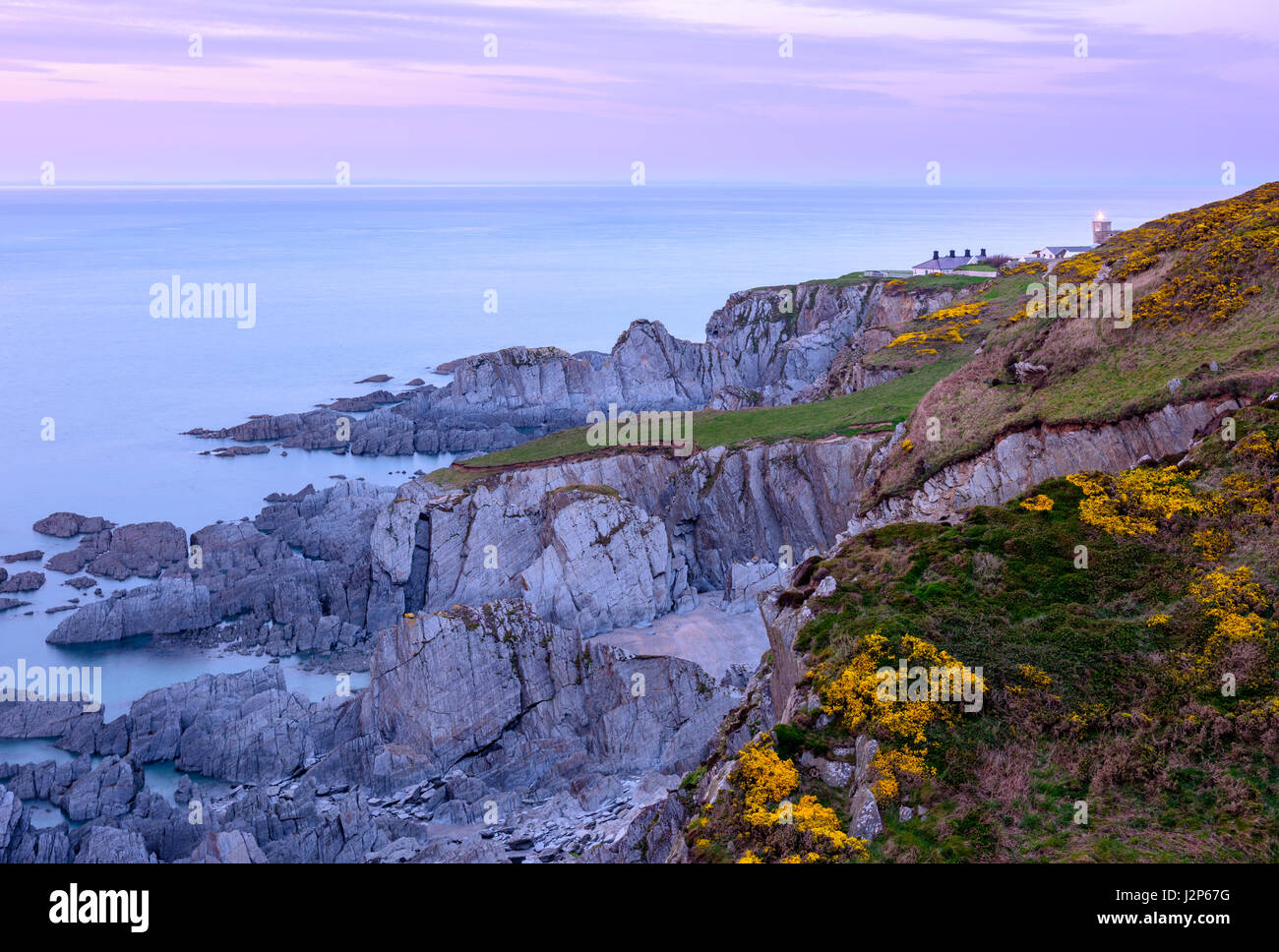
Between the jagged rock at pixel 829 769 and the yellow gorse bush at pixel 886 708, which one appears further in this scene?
the jagged rock at pixel 829 769

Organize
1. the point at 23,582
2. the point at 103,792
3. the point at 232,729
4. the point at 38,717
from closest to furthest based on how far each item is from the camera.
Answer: the point at 103,792 → the point at 232,729 → the point at 38,717 → the point at 23,582

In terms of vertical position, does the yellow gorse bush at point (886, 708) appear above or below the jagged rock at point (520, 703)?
above

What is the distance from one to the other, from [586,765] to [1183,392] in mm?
21597

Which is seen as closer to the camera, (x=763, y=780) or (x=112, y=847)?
(x=763, y=780)

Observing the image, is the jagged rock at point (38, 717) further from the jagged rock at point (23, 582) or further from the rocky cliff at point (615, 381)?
the rocky cliff at point (615, 381)

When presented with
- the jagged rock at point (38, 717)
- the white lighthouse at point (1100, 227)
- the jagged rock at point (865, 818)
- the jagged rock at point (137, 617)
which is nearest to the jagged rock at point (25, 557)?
the jagged rock at point (137, 617)

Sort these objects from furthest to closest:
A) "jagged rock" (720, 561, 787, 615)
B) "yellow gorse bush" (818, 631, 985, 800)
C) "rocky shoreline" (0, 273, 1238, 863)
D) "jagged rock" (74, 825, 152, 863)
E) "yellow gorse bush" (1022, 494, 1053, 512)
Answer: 1. "jagged rock" (720, 561, 787, 615)
2. "rocky shoreline" (0, 273, 1238, 863)
3. "jagged rock" (74, 825, 152, 863)
4. "yellow gorse bush" (1022, 494, 1053, 512)
5. "yellow gorse bush" (818, 631, 985, 800)

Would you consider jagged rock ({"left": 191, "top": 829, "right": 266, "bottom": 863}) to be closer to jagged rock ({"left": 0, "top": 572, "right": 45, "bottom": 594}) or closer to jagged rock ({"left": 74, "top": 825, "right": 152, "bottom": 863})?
jagged rock ({"left": 74, "top": 825, "right": 152, "bottom": 863})

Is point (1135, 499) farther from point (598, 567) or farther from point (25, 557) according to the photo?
point (25, 557)

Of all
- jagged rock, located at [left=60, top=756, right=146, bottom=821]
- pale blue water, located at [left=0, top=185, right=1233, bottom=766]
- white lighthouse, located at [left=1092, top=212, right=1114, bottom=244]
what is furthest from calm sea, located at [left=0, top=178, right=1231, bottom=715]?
white lighthouse, located at [left=1092, top=212, right=1114, bottom=244]

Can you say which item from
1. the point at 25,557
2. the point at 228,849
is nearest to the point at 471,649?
the point at 228,849

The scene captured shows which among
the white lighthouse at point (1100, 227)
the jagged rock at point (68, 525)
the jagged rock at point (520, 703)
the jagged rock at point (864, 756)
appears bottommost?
the jagged rock at point (520, 703)

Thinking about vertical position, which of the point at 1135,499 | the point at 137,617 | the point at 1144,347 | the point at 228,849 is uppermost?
the point at 1144,347

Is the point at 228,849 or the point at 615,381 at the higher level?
the point at 615,381
